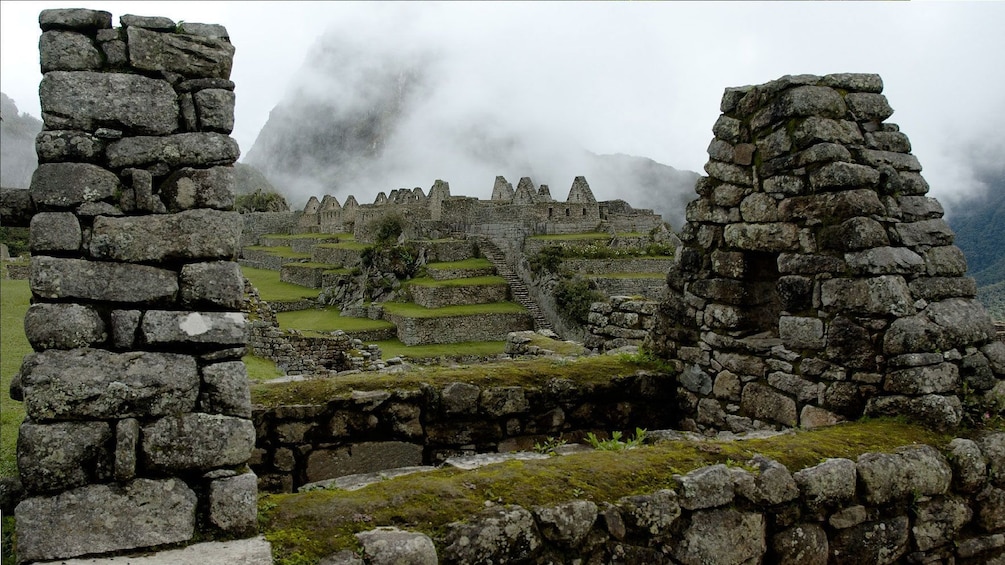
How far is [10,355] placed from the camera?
13875 millimetres

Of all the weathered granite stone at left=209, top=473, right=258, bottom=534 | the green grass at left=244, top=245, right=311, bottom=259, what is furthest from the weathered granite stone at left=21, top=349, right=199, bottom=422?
the green grass at left=244, top=245, right=311, bottom=259

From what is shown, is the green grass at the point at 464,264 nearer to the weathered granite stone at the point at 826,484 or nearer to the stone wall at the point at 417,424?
the stone wall at the point at 417,424

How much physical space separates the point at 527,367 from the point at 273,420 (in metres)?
2.35

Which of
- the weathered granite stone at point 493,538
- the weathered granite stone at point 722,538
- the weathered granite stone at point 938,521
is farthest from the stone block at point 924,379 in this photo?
the weathered granite stone at point 493,538

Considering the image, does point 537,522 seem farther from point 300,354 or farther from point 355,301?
point 355,301

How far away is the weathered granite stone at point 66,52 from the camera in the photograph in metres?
3.96

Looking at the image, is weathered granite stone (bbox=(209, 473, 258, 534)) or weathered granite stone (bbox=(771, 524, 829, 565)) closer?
weathered granite stone (bbox=(209, 473, 258, 534))

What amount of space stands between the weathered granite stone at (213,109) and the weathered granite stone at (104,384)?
48.6 inches

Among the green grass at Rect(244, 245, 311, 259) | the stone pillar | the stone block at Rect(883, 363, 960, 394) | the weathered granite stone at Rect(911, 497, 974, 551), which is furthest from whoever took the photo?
the green grass at Rect(244, 245, 311, 259)

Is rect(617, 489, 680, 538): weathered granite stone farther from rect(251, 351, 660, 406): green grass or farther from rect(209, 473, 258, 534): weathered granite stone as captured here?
rect(251, 351, 660, 406): green grass

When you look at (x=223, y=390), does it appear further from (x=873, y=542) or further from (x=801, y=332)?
(x=801, y=332)

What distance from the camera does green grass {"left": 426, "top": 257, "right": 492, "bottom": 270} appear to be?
156 feet

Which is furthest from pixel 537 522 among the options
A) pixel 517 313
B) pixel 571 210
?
pixel 571 210

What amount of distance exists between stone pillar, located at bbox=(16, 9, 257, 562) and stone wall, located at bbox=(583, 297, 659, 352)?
6786mm
